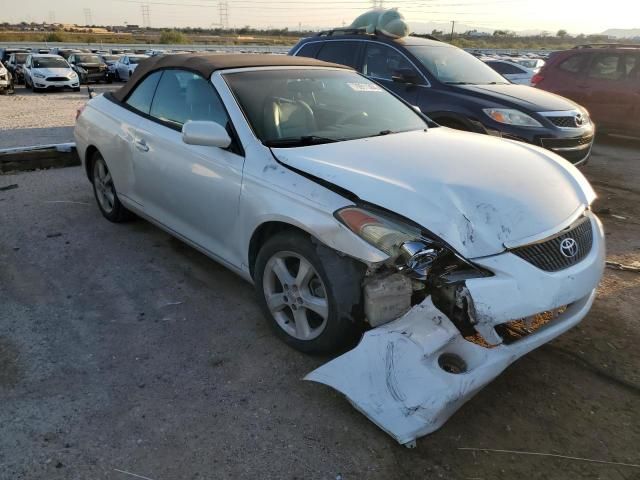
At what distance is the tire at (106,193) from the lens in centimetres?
500

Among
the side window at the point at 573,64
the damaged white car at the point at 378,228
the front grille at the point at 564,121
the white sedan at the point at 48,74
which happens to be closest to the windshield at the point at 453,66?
the front grille at the point at 564,121

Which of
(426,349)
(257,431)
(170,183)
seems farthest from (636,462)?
(170,183)

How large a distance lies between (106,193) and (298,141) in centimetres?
266

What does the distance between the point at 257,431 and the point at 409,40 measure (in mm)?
6275

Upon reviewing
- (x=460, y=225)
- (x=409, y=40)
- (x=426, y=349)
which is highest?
(x=409, y=40)

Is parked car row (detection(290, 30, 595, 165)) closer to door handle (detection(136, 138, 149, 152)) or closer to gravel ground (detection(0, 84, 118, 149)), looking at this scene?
door handle (detection(136, 138, 149, 152))

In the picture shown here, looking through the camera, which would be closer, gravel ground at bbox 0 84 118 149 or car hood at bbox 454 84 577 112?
car hood at bbox 454 84 577 112

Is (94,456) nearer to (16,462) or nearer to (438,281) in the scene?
(16,462)

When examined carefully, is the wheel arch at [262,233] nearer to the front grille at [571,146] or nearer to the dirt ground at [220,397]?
the dirt ground at [220,397]

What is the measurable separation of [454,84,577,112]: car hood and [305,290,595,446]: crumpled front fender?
445 cm

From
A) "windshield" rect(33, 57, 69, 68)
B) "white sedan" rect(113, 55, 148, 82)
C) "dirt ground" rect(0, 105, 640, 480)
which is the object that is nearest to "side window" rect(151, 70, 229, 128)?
"dirt ground" rect(0, 105, 640, 480)

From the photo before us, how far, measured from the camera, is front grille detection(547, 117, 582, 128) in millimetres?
6306

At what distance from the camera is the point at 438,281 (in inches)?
99.7

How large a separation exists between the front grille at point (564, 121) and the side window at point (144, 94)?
455cm
